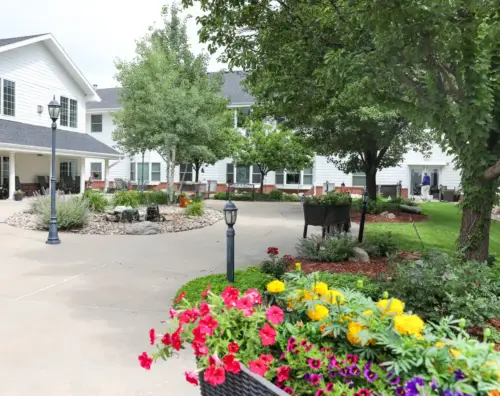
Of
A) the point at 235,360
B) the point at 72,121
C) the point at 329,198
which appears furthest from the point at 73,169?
the point at 235,360

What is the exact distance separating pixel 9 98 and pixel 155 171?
1396cm

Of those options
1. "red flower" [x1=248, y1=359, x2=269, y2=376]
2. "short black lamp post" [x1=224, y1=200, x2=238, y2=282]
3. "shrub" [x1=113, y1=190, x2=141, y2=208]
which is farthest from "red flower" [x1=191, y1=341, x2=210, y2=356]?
"shrub" [x1=113, y1=190, x2=141, y2=208]

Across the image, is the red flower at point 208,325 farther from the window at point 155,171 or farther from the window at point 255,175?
the window at point 155,171

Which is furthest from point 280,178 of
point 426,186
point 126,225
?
point 126,225

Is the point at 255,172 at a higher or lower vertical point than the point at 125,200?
higher

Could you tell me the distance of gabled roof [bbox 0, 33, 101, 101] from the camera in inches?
757

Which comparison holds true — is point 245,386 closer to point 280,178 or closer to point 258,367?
point 258,367

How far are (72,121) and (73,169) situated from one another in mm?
4110

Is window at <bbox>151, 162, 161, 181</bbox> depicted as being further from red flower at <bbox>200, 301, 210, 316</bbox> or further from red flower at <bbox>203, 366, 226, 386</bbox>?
red flower at <bbox>203, 366, 226, 386</bbox>

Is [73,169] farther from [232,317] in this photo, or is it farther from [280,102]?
[232,317]

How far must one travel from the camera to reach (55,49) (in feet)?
70.8

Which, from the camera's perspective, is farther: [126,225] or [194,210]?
[194,210]

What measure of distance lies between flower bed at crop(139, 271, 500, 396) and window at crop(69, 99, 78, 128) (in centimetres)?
2431

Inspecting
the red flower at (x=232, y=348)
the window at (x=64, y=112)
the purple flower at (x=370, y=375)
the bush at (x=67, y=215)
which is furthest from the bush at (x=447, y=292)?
the window at (x=64, y=112)
